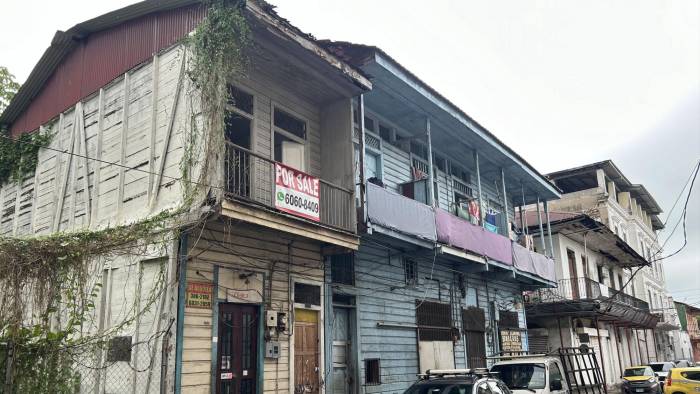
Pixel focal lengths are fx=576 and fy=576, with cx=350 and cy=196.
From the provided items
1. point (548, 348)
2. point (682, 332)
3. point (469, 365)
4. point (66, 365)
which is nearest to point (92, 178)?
point (66, 365)

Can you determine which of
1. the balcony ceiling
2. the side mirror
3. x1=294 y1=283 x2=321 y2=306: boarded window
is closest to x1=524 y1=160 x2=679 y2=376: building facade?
the balcony ceiling

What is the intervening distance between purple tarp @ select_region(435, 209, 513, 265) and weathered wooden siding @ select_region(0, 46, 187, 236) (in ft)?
22.9

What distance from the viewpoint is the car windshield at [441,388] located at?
8.48 m

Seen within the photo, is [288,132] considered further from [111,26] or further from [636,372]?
[636,372]

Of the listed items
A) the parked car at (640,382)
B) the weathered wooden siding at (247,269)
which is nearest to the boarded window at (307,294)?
the weathered wooden siding at (247,269)

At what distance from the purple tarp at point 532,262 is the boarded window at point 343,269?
7167 millimetres

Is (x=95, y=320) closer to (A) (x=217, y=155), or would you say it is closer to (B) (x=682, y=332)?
(A) (x=217, y=155)

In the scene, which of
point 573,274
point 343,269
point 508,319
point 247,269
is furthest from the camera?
point 573,274

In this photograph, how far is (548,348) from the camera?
1022 inches

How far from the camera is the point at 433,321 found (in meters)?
16.2

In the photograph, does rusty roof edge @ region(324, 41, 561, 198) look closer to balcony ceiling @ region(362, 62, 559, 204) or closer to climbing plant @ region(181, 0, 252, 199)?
balcony ceiling @ region(362, 62, 559, 204)

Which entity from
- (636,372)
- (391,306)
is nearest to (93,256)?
(391,306)

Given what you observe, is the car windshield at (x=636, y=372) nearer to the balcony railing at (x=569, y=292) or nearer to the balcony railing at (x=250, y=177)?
the balcony railing at (x=569, y=292)

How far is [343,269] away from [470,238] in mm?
4305
